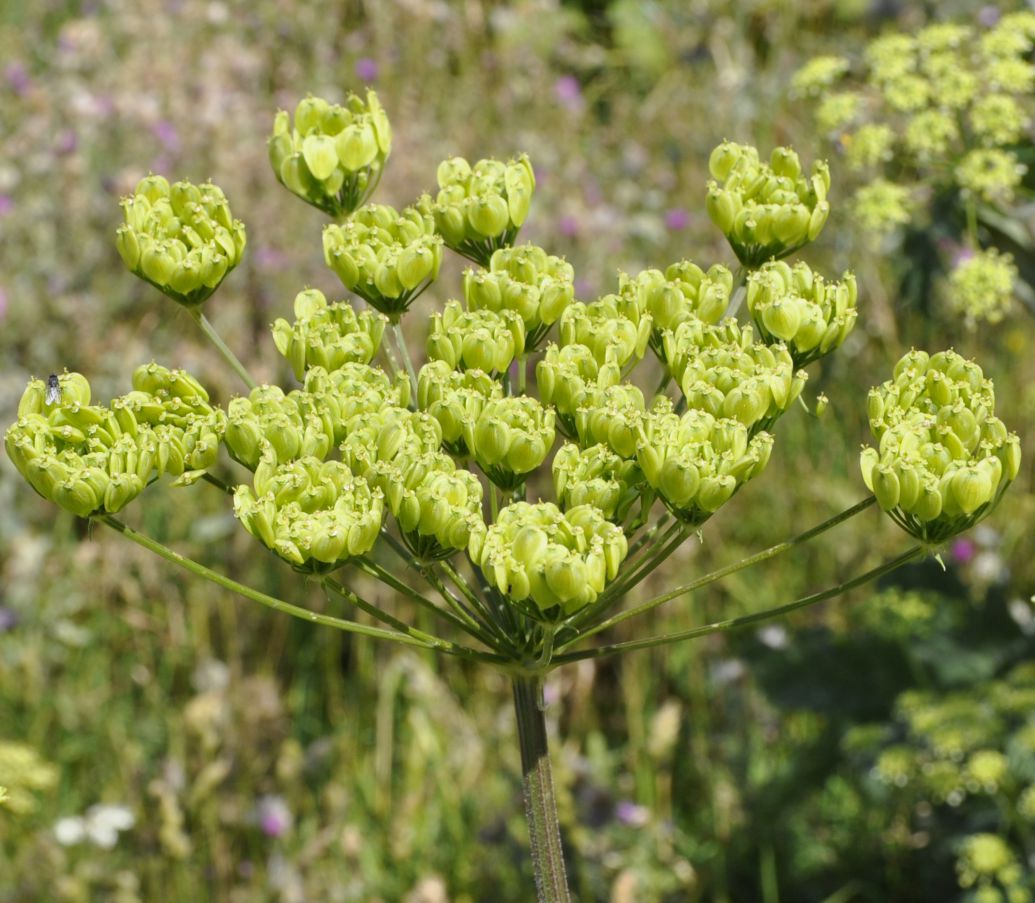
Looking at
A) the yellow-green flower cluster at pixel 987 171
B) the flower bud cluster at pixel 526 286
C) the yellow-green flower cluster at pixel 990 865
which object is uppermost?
the yellow-green flower cluster at pixel 987 171

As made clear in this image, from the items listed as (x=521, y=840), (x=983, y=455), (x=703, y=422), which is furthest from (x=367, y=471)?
(x=521, y=840)

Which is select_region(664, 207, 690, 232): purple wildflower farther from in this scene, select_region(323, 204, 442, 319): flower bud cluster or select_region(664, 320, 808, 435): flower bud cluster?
select_region(664, 320, 808, 435): flower bud cluster

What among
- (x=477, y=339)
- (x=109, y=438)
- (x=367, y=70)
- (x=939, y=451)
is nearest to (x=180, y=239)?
(x=109, y=438)

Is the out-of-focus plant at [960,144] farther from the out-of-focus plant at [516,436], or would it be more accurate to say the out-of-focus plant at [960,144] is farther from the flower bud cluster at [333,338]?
the flower bud cluster at [333,338]

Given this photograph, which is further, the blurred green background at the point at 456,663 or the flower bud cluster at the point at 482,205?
the blurred green background at the point at 456,663

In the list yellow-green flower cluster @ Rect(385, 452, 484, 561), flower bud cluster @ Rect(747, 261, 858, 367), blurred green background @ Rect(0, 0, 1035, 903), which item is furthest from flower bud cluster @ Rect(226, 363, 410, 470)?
blurred green background @ Rect(0, 0, 1035, 903)

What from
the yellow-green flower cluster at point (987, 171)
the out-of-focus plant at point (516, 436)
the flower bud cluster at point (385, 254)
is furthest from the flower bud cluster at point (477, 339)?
the yellow-green flower cluster at point (987, 171)
